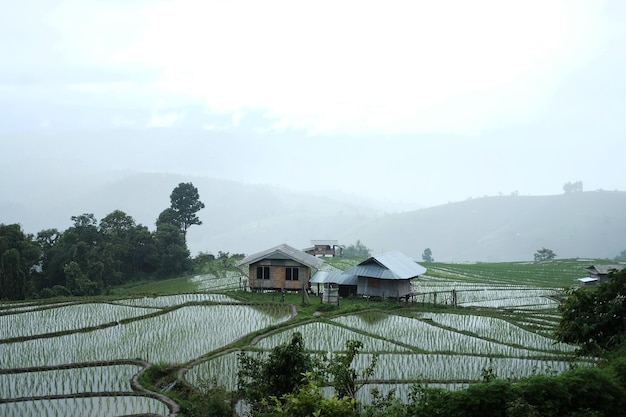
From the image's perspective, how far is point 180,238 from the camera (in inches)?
1594

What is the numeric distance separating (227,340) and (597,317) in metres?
11.4

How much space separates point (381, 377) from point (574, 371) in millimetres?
5889

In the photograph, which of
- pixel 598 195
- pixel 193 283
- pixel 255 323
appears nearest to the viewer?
pixel 255 323

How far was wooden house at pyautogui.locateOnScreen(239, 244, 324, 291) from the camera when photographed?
27.4 m

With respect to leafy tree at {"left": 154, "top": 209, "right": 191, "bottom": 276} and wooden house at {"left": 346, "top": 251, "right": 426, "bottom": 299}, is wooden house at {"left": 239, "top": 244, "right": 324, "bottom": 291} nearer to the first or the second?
wooden house at {"left": 346, "top": 251, "right": 426, "bottom": 299}

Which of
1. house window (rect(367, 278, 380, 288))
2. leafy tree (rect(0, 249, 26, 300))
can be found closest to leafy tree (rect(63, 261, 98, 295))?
leafy tree (rect(0, 249, 26, 300))

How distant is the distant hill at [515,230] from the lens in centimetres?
14250

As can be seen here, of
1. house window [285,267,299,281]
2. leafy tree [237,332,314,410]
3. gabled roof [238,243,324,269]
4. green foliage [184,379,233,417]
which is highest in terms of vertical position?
gabled roof [238,243,324,269]

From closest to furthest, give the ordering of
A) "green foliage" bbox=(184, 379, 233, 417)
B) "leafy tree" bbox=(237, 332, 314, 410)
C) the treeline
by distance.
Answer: "green foliage" bbox=(184, 379, 233, 417)
"leafy tree" bbox=(237, 332, 314, 410)
the treeline

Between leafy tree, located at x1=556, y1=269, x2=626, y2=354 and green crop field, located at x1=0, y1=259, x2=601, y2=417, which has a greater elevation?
leafy tree, located at x1=556, y1=269, x2=626, y2=354

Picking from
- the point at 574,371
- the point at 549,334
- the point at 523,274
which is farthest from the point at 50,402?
the point at 523,274

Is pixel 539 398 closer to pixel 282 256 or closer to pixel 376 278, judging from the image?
pixel 376 278

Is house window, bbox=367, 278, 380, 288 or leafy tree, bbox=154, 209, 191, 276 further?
leafy tree, bbox=154, 209, 191, 276

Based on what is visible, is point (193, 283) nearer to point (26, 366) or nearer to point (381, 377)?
point (26, 366)
